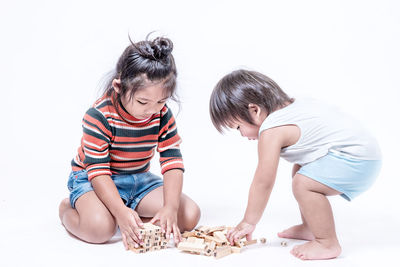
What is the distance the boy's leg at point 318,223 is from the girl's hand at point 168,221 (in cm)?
39

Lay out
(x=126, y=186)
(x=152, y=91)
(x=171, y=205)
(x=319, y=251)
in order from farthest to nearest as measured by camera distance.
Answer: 1. (x=126, y=186)
2. (x=171, y=205)
3. (x=152, y=91)
4. (x=319, y=251)

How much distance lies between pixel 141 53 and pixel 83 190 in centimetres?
54

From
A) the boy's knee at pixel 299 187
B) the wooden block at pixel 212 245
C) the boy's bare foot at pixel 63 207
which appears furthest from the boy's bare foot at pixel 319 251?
the boy's bare foot at pixel 63 207

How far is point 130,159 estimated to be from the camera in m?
1.83

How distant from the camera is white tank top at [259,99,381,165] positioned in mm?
1541

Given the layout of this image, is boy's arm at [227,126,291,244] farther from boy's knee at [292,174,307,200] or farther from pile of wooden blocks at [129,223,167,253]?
pile of wooden blocks at [129,223,167,253]

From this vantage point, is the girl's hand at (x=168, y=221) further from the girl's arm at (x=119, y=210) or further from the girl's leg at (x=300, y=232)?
the girl's leg at (x=300, y=232)

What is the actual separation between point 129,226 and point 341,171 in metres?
0.69

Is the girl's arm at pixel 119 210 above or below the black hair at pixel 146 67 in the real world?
below

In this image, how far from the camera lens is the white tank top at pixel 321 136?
5.06 ft

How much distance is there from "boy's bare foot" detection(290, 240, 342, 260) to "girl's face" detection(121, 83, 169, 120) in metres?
0.65

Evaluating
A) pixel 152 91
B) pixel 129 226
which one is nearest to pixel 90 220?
pixel 129 226

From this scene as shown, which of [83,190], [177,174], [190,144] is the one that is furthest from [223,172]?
[83,190]

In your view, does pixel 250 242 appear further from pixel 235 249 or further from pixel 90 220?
pixel 90 220
